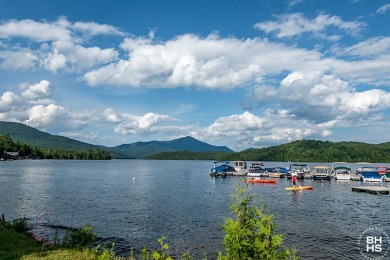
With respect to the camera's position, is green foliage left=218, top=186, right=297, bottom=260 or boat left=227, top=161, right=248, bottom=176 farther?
boat left=227, top=161, right=248, bottom=176

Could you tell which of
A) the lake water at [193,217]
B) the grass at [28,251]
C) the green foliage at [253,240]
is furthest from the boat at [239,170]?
the green foliage at [253,240]

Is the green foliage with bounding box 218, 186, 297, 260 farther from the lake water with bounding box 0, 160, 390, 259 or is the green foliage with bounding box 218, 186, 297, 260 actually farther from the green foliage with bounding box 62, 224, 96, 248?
the green foliage with bounding box 62, 224, 96, 248

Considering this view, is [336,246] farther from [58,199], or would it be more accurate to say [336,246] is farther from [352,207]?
[58,199]

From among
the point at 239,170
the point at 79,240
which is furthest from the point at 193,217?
the point at 239,170

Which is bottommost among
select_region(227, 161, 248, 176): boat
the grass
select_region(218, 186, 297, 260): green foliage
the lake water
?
the lake water

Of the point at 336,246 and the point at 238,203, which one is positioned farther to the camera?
the point at 336,246

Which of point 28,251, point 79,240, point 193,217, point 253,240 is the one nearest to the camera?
point 253,240

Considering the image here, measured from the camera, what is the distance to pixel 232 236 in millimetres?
9539

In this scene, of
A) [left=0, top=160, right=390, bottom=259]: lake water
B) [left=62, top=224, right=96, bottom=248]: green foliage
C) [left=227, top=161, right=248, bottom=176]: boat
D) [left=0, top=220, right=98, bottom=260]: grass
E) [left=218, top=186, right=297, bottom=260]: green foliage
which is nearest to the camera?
[left=218, top=186, right=297, bottom=260]: green foliage

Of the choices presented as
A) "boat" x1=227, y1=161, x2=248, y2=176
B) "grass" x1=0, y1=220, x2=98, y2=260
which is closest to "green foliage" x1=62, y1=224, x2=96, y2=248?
"grass" x1=0, y1=220, x2=98, y2=260

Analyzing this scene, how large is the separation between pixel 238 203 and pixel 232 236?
1.19m

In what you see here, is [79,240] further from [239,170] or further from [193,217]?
[239,170]

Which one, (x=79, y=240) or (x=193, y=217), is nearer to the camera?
(x=79, y=240)

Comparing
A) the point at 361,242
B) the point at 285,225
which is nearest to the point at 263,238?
the point at 361,242
